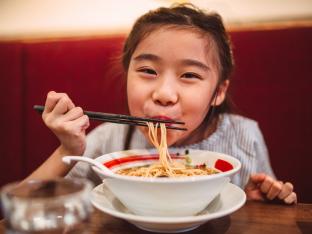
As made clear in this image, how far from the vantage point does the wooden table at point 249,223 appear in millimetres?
708

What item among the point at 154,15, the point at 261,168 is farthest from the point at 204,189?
the point at 261,168

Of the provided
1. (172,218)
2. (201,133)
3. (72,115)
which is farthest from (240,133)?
(172,218)

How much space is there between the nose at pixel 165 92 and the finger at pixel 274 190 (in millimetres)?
380

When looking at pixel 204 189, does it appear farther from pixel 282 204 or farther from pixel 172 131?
pixel 172 131

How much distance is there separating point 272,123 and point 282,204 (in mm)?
776

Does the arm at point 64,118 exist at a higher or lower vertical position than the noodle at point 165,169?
higher

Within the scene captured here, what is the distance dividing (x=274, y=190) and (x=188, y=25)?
0.61m

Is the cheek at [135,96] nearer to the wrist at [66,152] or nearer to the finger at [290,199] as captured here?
the wrist at [66,152]

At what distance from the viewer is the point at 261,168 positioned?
56.9 inches

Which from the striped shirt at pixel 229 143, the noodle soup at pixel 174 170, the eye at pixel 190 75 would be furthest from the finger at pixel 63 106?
the striped shirt at pixel 229 143

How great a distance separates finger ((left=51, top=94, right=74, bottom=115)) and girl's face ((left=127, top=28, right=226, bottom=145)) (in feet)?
0.76

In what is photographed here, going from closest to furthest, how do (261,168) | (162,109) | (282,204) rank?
1. (282,204)
2. (162,109)
3. (261,168)

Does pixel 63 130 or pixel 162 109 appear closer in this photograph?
pixel 63 130

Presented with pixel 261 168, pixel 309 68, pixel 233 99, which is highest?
pixel 309 68
